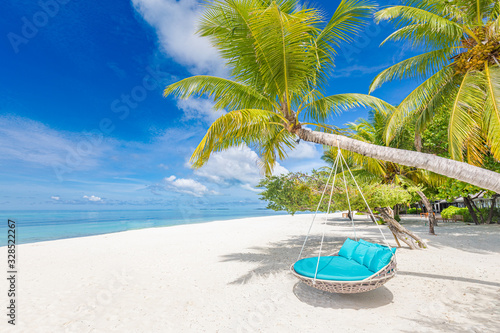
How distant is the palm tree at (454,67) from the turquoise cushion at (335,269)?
2.45 m

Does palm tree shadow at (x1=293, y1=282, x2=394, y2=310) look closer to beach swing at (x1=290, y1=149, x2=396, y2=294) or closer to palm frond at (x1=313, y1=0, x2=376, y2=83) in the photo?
beach swing at (x1=290, y1=149, x2=396, y2=294)

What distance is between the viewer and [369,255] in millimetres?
4016

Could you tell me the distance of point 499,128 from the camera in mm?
3602

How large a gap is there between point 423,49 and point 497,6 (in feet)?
4.89

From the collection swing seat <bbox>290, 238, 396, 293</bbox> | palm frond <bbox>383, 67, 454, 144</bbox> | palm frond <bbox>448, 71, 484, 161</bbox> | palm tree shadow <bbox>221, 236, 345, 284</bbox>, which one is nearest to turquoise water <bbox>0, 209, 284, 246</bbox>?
palm tree shadow <bbox>221, 236, 345, 284</bbox>

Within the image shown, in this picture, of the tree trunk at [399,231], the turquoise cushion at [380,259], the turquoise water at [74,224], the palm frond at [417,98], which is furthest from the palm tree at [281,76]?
the turquoise water at [74,224]

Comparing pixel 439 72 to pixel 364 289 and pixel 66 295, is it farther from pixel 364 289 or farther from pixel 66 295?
pixel 66 295

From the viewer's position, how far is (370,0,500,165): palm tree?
4.18 metres

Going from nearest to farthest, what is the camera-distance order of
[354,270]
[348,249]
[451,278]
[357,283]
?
[357,283] < [354,270] < [451,278] < [348,249]

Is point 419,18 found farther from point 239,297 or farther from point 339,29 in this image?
point 239,297

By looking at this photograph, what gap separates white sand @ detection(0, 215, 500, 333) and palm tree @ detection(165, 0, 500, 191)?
1862 millimetres

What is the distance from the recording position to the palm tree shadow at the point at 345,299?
11.6 ft

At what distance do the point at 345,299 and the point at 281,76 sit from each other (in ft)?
11.9

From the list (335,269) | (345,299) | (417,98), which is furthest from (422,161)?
(417,98)
